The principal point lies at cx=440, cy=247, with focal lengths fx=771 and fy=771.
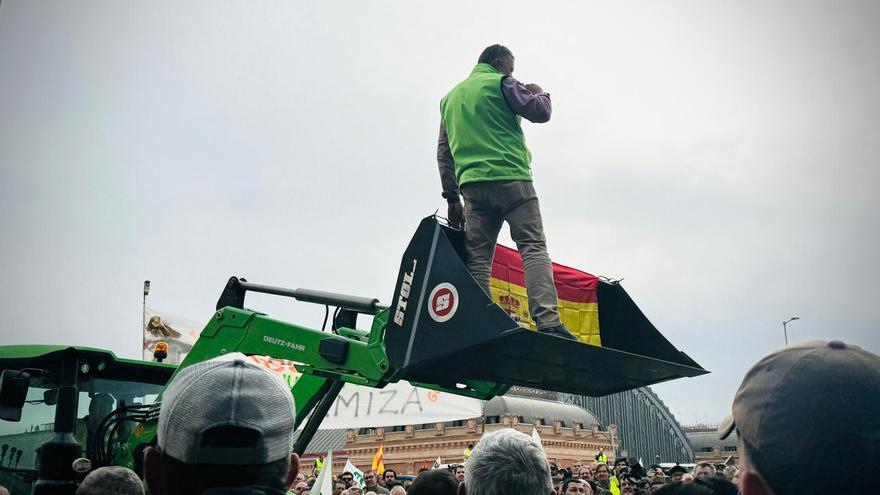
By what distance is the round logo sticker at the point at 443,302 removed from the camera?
4.26 metres

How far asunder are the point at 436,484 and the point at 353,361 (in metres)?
1.83

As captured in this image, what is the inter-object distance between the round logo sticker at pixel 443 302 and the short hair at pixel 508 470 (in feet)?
4.75

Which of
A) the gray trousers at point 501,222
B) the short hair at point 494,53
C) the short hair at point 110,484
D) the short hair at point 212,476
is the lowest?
the short hair at point 110,484

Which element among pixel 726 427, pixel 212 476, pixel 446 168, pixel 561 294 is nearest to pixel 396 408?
pixel 561 294

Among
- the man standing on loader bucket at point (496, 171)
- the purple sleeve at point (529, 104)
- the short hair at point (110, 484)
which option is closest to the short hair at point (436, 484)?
the short hair at point (110, 484)

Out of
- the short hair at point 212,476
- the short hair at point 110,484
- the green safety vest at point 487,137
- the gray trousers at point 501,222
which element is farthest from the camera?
the green safety vest at point 487,137

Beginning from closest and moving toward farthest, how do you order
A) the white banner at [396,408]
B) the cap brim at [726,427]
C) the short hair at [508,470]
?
the cap brim at [726,427] → the short hair at [508,470] → the white banner at [396,408]

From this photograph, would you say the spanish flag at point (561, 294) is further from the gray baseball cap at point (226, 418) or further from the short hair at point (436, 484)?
the gray baseball cap at point (226, 418)

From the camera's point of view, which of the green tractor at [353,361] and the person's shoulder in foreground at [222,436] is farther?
the green tractor at [353,361]

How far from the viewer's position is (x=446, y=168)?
5492mm

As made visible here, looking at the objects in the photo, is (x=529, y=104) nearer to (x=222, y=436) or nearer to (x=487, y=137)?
(x=487, y=137)

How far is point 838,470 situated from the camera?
1271 mm

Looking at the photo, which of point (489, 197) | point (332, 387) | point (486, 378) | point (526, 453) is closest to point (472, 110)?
point (489, 197)

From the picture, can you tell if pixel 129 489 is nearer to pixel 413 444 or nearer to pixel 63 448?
pixel 63 448
